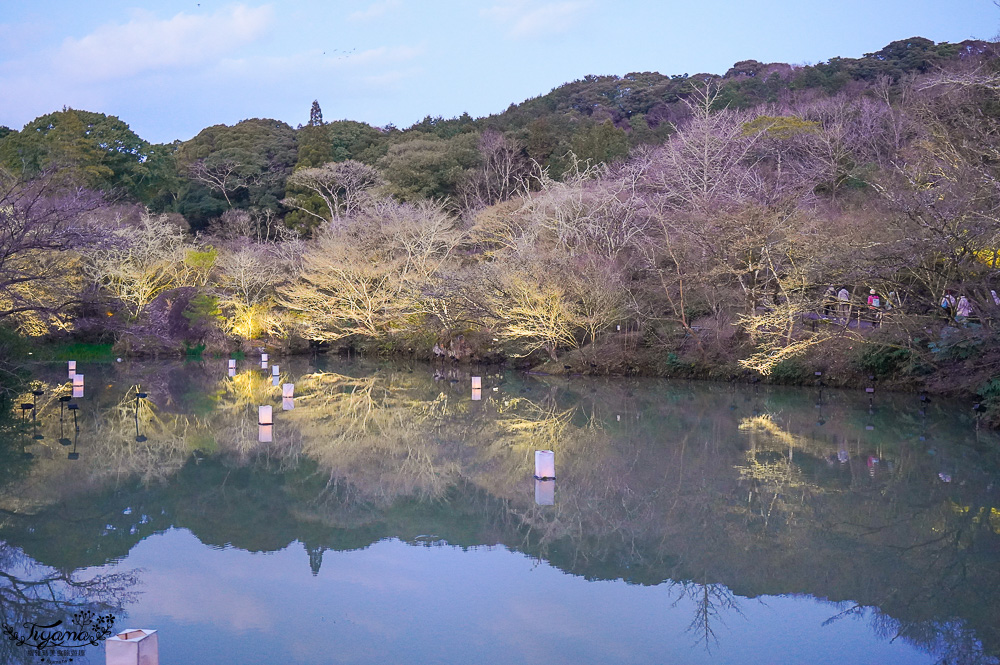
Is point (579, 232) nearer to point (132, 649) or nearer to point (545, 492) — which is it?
point (545, 492)

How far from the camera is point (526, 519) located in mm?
8539

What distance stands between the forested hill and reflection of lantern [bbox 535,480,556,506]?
23.3m

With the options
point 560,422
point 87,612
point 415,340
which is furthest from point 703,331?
point 87,612

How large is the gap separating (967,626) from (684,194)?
20.0 m

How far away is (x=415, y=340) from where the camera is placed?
2731 centimetres

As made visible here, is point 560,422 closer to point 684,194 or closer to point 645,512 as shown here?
point 645,512

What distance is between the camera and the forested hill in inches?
1416

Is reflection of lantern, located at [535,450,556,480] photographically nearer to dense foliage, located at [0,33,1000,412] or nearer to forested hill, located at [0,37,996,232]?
dense foliage, located at [0,33,1000,412]

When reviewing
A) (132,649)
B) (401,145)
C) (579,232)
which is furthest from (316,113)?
(132,649)

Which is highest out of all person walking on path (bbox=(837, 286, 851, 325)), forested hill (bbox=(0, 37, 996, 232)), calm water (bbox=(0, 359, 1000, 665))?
forested hill (bbox=(0, 37, 996, 232))

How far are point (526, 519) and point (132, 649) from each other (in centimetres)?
472

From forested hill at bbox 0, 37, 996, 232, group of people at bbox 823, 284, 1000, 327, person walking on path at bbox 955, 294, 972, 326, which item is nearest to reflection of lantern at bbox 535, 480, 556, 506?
group of people at bbox 823, 284, 1000, 327

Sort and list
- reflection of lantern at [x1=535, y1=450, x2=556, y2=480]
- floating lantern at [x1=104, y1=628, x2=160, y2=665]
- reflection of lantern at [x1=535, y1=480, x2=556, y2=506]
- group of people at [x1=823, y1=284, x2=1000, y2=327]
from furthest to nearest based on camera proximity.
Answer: group of people at [x1=823, y1=284, x2=1000, y2=327]
reflection of lantern at [x1=535, y1=450, x2=556, y2=480]
reflection of lantern at [x1=535, y1=480, x2=556, y2=506]
floating lantern at [x1=104, y1=628, x2=160, y2=665]

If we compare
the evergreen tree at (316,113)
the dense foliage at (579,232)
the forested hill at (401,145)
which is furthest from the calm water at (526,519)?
the evergreen tree at (316,113)
